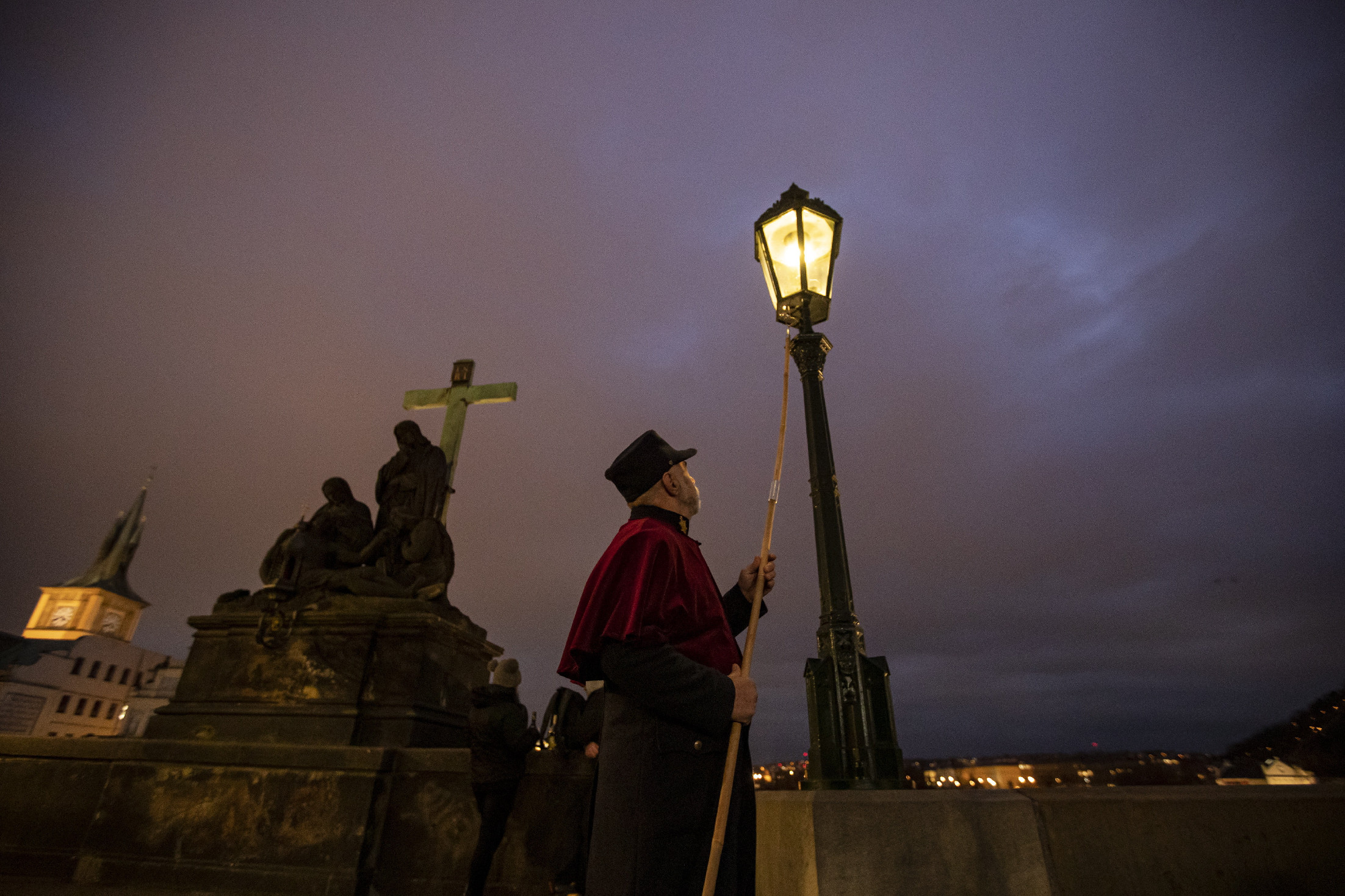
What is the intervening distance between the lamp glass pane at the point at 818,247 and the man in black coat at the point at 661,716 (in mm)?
3749

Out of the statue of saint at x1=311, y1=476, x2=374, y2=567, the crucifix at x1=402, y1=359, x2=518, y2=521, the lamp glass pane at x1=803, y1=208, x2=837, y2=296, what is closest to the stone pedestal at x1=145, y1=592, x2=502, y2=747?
the statue of saint at x1=311, y1=476, x2=374, y2=567

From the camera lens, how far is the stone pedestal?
5277 mm

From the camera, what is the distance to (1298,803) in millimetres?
2289

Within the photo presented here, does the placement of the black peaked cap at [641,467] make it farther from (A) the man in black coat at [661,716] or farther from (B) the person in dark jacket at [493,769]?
(B) the person in dark jacket at [493,769]

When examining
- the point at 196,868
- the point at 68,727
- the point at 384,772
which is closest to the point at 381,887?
the point at 384,772

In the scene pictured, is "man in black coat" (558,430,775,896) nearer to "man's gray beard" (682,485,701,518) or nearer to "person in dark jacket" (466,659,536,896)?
"man's gray beard" (682,485,701,518)

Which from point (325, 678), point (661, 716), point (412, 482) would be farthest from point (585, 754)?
point (412, 482)

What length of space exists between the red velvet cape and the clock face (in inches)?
4233

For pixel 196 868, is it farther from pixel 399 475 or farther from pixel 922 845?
pixel 922 845

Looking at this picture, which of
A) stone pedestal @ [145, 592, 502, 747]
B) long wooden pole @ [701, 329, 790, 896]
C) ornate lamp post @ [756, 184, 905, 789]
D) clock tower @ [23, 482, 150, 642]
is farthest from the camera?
clock tower @ [23, 482, 150, 642]

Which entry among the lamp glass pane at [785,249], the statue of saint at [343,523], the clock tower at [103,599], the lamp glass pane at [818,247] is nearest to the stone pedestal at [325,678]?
the statue of saint at [343,523]

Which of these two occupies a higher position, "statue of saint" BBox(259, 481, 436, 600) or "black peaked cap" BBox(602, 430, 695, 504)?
"statue of saint" BBox(259, 481, 436, 600)

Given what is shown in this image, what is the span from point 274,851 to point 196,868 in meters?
0.61

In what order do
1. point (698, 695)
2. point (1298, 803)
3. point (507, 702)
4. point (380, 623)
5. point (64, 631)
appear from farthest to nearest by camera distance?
point (64, 631) → point (380, 623) → point (507, 702) → point (1298, 803) → point (698, 695)
